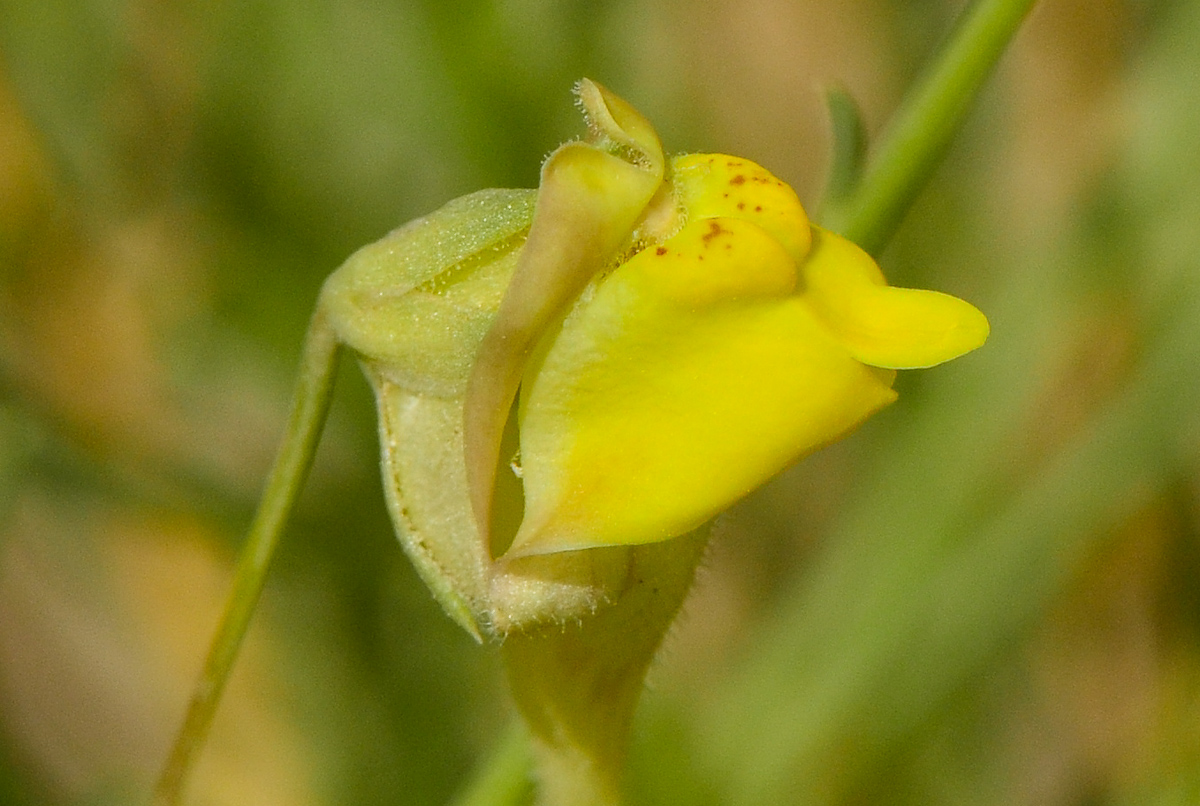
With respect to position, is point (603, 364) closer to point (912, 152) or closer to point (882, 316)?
point (882, 316)

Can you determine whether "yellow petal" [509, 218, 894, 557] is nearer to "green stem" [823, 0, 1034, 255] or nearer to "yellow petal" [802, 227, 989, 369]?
"yellow petal" [802, 227, 989, 369]

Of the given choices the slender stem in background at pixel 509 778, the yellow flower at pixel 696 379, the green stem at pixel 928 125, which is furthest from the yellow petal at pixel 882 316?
the slender stem in background at pixel 509 778

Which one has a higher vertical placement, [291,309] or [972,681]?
[972,681]

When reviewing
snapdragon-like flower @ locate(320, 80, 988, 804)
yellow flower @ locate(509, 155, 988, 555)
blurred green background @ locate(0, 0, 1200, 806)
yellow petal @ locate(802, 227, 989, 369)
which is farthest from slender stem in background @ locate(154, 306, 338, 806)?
blurred green background @ locate(0, 0, 1200, 806)

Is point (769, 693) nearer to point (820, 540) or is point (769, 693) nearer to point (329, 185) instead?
point (820, 540)

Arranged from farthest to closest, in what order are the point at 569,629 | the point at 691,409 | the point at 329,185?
the point at 329,185 → the point at 569,629 → the point at 691,409

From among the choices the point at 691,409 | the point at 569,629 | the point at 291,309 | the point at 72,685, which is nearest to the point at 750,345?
the point at 691,409

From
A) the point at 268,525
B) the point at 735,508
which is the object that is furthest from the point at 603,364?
the point at 735,508
